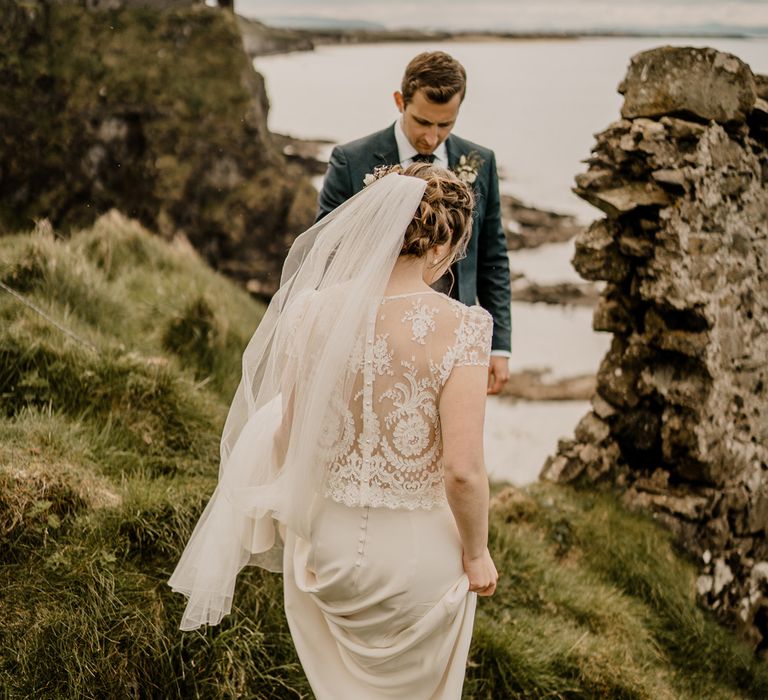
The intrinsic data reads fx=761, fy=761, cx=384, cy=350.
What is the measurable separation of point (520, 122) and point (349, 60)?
481cm

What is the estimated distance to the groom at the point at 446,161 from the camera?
3459 mm

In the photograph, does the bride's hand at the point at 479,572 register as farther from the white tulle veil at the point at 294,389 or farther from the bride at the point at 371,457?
the white tulle veil at the point at 294,389

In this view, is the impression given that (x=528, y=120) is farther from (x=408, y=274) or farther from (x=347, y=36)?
(x=408, y=274)

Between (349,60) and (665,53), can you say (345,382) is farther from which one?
(349,60)

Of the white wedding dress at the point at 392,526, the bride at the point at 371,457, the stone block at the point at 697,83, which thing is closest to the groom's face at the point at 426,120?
the bride at the point at 371,457

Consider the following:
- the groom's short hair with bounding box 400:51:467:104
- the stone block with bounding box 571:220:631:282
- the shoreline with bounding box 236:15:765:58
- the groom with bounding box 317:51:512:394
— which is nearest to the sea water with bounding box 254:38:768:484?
the shoreline with bounding box 236:15:765:58

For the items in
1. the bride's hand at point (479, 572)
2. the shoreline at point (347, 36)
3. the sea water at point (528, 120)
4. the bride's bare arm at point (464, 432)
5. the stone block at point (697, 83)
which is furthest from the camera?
the shoreline at point (347, 36)

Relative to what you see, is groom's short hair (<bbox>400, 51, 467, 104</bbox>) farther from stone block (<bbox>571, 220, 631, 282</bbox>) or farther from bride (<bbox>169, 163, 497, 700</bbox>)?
stone block (<bbox>571, 220, 631, 282</bbox>)

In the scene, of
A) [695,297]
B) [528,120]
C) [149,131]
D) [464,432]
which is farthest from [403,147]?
[149,131]

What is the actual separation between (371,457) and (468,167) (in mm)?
1842

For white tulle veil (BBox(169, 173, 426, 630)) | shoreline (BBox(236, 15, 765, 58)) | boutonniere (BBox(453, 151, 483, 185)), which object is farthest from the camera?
shoreline (BBox(236, 15, 765, 58))

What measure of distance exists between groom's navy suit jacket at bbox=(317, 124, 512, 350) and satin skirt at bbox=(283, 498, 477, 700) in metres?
1.68

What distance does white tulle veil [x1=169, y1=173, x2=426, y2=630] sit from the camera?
7.55 ft

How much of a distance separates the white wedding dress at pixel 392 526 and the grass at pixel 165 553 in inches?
28.6
